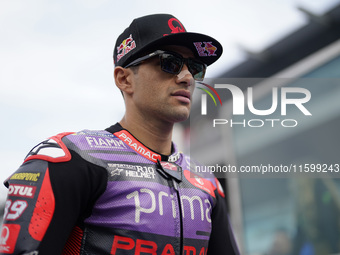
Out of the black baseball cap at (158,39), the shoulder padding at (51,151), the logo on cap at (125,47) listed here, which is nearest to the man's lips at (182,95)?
the black baseball cap at (158,39)

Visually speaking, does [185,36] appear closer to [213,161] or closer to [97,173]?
[97,173]

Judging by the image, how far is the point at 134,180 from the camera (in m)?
2.46

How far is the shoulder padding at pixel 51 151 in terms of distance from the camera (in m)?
2.31

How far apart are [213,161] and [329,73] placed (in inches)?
123

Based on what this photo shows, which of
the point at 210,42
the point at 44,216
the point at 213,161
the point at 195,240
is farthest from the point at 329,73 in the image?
the point at 44,216

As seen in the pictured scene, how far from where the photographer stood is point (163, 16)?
113 inches

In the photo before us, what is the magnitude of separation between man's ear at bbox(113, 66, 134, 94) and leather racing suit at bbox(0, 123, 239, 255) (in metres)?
0.33

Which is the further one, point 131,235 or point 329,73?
point 329,73

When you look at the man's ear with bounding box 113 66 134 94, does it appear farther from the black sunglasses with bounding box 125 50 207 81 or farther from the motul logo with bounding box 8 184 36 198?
the motul logo with bounding box 8 184 36 198

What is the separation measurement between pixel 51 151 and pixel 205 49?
1.14 metres
